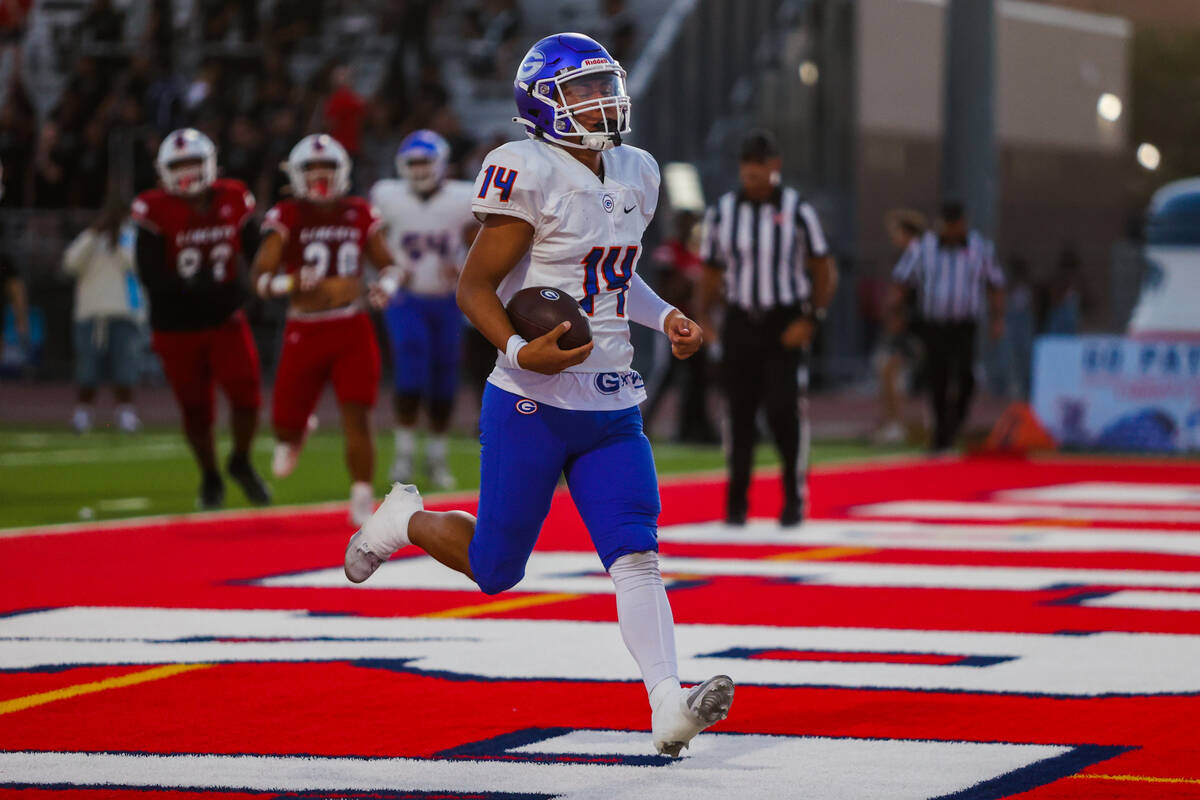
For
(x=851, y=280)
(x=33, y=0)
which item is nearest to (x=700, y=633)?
(x=851, y=280)

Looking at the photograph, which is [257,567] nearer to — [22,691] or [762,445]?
[22,691]

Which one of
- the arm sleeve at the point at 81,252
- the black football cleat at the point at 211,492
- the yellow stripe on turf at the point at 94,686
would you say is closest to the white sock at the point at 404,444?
the black football cleat at the point at 211,492

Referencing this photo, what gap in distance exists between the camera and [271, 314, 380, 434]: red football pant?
10.9 m

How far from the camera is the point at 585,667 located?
22.5 feet

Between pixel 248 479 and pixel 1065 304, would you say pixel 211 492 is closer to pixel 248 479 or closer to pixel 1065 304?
pixel 248 479

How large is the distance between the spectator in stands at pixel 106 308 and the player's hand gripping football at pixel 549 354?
13.2 m

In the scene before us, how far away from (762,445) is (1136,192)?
3837 centimetres

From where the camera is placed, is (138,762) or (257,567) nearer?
(138,762)

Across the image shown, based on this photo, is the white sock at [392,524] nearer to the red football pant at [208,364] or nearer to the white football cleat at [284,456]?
the white football cleat at [284,456]

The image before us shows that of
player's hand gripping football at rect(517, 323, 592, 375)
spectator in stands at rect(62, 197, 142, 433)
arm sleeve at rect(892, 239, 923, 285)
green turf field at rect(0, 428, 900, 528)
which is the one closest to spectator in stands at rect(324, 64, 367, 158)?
green turf field at rect(0, 428, 900, 528)

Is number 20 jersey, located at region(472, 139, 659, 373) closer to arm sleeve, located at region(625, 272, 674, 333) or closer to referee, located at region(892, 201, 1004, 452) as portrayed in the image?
arm sleeve, located at region(625, 272, 674, 333)

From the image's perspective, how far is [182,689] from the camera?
254 inches

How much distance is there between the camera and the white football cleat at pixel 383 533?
21.2 feet

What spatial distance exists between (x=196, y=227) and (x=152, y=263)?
294 mm
